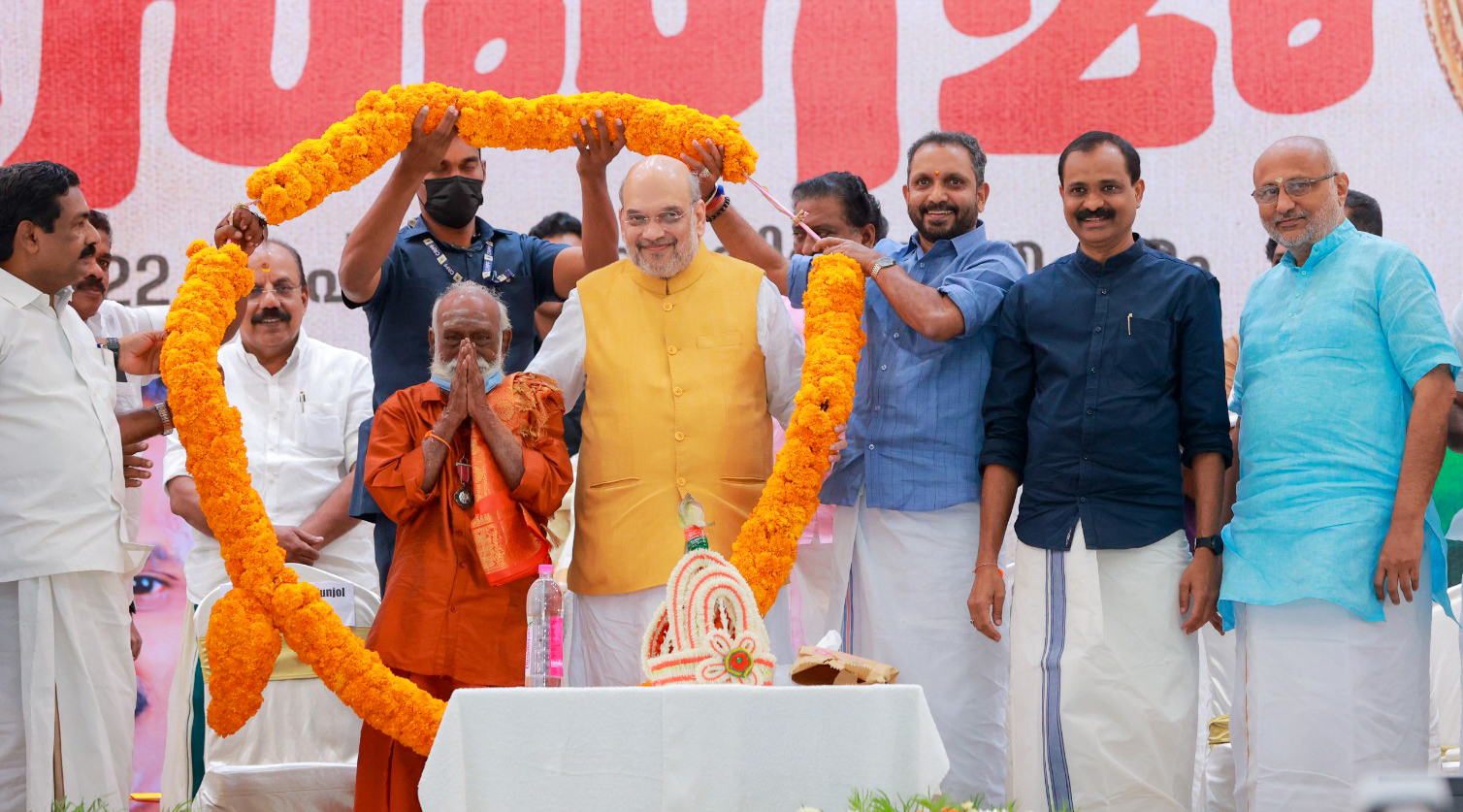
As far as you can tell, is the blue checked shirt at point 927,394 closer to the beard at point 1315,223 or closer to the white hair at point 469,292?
the beard at point 1315,223

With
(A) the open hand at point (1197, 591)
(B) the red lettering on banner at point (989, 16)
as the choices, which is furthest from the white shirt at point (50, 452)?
(B) the red lettering on banner at point (989, 16)

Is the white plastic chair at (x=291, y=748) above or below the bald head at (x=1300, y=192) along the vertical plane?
below

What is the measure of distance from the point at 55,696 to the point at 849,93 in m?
4.05

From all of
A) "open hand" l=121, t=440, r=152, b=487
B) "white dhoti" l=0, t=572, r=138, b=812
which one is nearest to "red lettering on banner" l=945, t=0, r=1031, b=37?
"open hand" l=121, t=440, r=152, b=487

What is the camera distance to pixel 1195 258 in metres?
6.34

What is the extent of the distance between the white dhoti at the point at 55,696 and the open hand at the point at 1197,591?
3241mm

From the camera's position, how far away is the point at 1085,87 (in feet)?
21.2

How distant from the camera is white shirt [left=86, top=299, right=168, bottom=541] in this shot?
18.5ft

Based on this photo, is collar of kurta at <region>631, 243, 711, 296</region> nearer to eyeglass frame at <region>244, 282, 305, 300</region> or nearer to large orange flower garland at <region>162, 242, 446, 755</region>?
large orange flower garland at <region>162, 242, 446, 755</region>

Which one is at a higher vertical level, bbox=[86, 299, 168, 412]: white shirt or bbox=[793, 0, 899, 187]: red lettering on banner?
bbox=[793, 0, 899, 187]: red lettering on banner

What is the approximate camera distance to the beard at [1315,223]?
4172mm

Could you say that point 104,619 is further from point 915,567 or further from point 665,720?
point 915,567

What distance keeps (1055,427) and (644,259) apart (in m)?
1.34

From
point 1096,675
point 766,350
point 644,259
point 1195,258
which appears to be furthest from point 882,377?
point 1195,258
